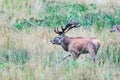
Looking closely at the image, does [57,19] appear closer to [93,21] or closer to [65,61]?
[93,21]

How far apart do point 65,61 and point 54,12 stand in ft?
12.5

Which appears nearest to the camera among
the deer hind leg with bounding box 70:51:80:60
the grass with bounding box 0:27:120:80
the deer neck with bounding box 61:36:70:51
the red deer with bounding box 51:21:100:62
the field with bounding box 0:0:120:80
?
the grass with bounding box 0:27:120:80

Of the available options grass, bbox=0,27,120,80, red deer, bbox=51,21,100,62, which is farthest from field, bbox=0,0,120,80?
red deer, bbox=51,21,100,62

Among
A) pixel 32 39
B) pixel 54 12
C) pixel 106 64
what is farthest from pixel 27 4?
pixel 106 64

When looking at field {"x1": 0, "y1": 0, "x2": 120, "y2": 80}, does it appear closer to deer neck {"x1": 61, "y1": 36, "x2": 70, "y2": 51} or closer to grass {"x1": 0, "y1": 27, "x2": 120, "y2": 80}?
grass {"x1": 0, "y1": 27, "x2": 120, "y2": 80}

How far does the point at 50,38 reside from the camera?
394 inches

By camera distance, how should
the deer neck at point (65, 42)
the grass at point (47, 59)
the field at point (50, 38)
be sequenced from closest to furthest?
the grass at point (47, 59), the field at point (50, 38), the deer neck at point (65, 42)

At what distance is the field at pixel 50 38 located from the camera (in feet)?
24.7

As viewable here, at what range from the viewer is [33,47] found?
30.1ft

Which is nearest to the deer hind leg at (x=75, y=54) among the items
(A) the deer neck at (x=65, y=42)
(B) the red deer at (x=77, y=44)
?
(B) the red deer at (x=77, y=44)

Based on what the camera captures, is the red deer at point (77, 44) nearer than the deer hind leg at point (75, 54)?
Yes

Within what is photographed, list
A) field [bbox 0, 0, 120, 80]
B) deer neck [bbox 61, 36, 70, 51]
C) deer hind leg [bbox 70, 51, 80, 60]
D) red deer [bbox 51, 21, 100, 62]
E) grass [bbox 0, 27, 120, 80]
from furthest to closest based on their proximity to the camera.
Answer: deer neck [bbox 61, 36, 70, 51] < deer hind leg [bbox 70, 51, 80, 60] < red deer [bbox 51, 21, 100, 62] < field [bbox 0, 0, 120, 80] < grass [bbox 0, 27, 120, 80]

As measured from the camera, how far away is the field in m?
7.53

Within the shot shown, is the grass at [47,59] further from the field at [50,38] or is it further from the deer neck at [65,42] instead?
the deer neck at [65,42]
